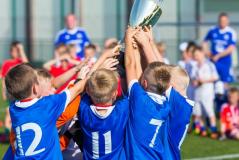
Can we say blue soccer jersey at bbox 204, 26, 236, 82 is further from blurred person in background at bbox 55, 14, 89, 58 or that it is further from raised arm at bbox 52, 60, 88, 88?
raised arm at bbox 52, 60, 88, 88

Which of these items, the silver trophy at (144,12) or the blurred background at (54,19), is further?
the blurred background at (54,19)

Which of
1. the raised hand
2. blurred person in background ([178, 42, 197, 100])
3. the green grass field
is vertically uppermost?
the raised hand

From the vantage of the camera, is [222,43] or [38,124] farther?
[222,43]

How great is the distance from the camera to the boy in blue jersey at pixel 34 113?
211 inches

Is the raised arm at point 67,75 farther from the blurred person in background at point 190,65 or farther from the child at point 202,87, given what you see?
the blurred person in background at point 190,65

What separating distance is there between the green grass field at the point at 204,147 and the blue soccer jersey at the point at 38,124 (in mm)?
5004

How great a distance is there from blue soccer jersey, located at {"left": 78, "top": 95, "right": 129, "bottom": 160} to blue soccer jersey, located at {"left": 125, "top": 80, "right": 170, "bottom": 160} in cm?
5

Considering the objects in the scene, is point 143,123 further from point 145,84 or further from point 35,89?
point 35,89

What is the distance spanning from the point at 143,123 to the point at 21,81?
3.01 ft

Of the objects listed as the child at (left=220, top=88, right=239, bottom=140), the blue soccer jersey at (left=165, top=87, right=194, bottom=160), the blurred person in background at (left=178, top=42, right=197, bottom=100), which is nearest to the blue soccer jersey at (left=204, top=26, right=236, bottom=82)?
the blurred person in background at (left=178, top=42, right=197, bottom=100)

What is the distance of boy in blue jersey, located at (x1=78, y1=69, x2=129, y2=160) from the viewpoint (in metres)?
5.29

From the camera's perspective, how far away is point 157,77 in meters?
5.45

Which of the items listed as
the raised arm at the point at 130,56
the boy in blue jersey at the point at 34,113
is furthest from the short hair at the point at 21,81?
the raised arm at the point at 130,56

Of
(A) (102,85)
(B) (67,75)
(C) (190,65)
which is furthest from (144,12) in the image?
(C) (190,65)
